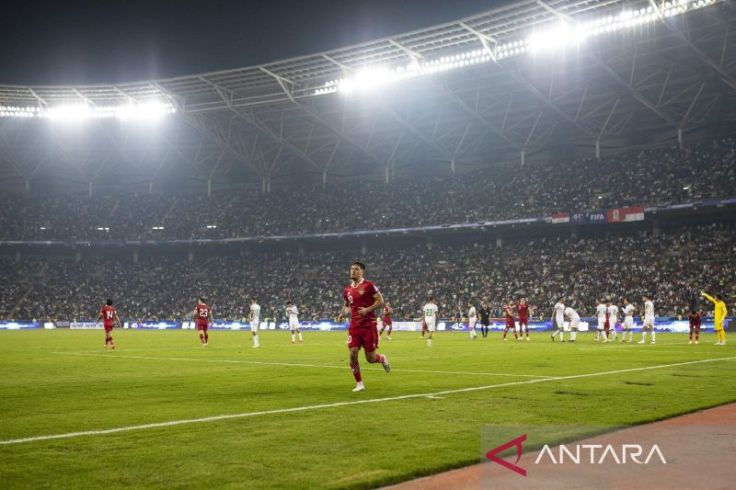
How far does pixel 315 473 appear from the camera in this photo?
7477 mm

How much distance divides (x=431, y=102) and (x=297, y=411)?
5717 centimetres

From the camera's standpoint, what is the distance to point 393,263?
72.0 metres

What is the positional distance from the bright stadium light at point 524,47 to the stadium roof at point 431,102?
0.26 metres

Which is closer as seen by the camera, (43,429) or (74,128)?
(43,429)

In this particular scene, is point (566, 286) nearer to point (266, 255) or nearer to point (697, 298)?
point (697, 298)

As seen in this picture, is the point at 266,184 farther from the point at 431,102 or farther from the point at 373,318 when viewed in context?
the point at 373,318

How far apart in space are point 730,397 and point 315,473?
8.92 meters

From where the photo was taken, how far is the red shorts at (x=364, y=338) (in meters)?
14.4

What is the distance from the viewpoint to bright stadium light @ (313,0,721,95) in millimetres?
46750

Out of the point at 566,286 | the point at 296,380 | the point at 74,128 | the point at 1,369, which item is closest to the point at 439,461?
the point at 296,380

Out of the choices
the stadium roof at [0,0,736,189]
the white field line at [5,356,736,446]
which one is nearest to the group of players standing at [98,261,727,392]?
the white field line at [5,356,736,446]

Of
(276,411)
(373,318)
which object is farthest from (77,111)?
(276,411)

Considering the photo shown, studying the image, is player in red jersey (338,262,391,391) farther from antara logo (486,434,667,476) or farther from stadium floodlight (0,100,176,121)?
stadium floodlight (0,100,176,121)

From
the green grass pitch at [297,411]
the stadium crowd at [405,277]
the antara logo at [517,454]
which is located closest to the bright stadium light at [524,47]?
the stadium crowd at [405,277]
